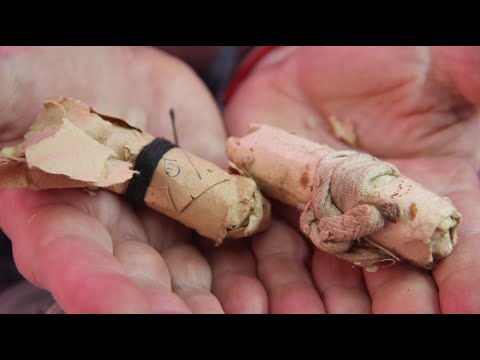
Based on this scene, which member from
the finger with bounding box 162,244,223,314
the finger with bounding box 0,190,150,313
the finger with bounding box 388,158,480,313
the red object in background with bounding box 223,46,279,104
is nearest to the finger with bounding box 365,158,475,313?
the finger with bounding box 388,158,480,313

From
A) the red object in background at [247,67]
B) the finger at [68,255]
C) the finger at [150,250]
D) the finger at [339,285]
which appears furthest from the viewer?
the red object in background at [247,67]

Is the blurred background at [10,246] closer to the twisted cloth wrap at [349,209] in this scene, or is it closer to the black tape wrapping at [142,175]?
the black tape wrapping at [142,175]

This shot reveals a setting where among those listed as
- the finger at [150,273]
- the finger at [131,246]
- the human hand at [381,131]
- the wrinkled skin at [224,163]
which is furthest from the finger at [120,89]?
the finger at [150,273]

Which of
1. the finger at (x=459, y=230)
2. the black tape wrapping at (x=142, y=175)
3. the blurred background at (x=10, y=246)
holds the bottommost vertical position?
the blurred background at (x=10, y=246)

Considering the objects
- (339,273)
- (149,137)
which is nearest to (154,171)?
(149,137)

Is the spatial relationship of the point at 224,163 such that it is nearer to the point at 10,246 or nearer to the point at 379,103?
the point at 379,103

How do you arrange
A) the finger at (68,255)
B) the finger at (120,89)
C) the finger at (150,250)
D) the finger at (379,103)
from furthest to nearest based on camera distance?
the finger at (379,103)
the finger at (120,89)
the finger at (150,250)
the finger at (68,255)

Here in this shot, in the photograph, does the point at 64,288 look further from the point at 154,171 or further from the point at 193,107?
the point at 193,107
